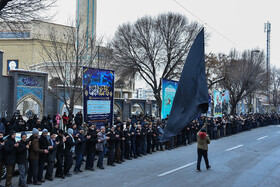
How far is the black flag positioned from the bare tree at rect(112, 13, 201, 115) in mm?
23731

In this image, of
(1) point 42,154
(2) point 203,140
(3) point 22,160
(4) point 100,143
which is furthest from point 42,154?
(2) point 203,140

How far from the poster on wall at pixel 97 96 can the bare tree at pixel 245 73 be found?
25.5 meters

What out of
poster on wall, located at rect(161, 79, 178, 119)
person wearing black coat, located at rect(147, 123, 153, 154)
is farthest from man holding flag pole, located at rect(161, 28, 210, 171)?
poster on wall, located at rect(161, 79, 178, 119)

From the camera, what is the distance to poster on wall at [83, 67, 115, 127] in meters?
15.6

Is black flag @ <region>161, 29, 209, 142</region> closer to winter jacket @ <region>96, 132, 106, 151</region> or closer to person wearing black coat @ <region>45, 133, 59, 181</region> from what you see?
person wearing black coat @ <region>45, 133, 59, 181</region>

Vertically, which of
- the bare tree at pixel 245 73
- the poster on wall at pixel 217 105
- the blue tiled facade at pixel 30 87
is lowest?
the poster on wall at pixel 217 105

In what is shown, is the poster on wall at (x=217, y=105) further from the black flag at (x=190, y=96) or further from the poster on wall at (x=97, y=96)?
the black flag at (x=190, y=96)

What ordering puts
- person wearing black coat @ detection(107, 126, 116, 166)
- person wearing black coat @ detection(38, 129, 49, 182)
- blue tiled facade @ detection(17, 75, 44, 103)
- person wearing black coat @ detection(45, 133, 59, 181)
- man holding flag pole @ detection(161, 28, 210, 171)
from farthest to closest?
blue tiled facade @ detection(17, 75, 44, 103) < person wearing black coat @ detection(107, 126, 116, 166) < person wearing black coat @ detection(45, 133, 59, 181) < person wearing black coat @ detection(38, 129, 49, 182) < man holding flag pole @ detection(161, 28, 210, 171)

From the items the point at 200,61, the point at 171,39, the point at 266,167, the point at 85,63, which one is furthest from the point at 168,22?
the point at 200,61

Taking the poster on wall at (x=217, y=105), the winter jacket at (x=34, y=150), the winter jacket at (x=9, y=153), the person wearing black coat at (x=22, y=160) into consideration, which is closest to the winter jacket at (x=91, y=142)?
the winter jacket at (x=34, y=150)

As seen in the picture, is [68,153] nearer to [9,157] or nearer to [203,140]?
[9,157]

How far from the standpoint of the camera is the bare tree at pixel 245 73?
3953cm

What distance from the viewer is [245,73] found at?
39.2 meters

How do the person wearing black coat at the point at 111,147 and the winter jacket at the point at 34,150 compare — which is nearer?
the winter jacket at the point at 34,150
